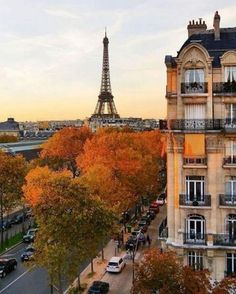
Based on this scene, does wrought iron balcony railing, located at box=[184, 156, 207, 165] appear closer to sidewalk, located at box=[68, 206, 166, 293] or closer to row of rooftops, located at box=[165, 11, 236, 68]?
row of rooftops, located at box=[165, 11, 236, 68]

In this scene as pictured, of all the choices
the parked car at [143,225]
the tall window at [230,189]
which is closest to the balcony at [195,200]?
the tall window at [230,189]

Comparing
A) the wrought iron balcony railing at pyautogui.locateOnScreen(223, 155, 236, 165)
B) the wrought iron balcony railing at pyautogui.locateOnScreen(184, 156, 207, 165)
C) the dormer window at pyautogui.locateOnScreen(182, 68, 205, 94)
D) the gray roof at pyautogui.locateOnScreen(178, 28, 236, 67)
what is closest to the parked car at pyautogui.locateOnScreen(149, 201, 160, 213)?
the wrought iron balcony railing at pyautogui.locateOnScreen(184, 156, 207, 165)

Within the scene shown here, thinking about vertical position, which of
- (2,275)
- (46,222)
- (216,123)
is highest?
(216,123)

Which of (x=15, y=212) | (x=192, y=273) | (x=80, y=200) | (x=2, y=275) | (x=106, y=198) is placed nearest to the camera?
(x=192, y=273)

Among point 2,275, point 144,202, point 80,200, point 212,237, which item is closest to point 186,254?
point 212,237

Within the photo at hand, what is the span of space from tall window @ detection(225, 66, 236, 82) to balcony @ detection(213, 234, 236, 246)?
12.8 m

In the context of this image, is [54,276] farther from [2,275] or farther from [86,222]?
[2,275]

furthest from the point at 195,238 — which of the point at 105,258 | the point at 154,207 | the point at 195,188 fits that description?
the point at 154,207

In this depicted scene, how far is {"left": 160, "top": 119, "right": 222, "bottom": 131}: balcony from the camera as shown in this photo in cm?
4462

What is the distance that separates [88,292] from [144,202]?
1795 inches

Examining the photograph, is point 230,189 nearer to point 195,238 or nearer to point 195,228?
point 195,228

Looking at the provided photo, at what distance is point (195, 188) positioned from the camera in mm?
45688

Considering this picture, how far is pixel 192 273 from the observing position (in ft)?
115

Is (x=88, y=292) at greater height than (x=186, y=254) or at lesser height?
lesser
